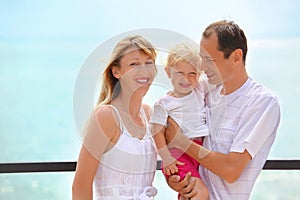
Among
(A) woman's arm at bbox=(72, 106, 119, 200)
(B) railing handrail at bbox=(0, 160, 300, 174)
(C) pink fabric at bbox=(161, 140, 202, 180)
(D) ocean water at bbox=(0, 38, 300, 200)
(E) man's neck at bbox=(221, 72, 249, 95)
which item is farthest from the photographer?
(D) ocean water at bbox=(0, 38, 300, 200)

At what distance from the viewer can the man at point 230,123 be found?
5.90 ft

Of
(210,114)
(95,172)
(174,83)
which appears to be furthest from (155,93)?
(95,172)

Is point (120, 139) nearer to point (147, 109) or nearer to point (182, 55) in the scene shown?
point (147, 109)

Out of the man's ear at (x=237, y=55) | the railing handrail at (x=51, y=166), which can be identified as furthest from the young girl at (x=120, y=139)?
the railing handrail at (x=51, y=166)

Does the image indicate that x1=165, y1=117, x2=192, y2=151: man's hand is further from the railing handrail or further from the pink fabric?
the railing handrail

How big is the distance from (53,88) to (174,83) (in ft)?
3.47

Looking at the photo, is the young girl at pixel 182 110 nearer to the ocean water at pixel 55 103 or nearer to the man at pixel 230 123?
the man at pixel 230 123

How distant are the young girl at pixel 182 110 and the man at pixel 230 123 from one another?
33 millimetres

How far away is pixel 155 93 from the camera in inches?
73.0

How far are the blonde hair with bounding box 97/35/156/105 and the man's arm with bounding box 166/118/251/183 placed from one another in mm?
244

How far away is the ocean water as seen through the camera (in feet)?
8.38

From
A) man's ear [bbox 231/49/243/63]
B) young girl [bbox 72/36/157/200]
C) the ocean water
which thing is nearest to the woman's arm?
young girl [bbox 72/36/157/200]

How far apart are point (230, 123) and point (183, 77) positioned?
28 centimetres

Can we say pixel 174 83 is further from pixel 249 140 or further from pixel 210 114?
pixel 249 140
